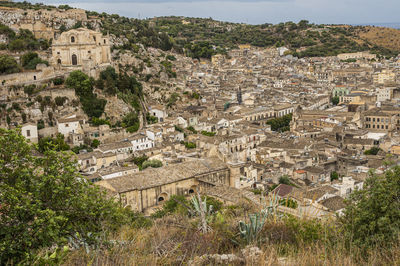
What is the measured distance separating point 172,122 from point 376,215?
31.2 m

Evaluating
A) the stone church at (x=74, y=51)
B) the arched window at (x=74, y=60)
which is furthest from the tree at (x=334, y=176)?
the arched window at (x=74, y=60)

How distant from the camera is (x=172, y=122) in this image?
40094 mm

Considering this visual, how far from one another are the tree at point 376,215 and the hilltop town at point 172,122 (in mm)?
3662

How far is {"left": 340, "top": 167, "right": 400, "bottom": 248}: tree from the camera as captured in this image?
879 cm

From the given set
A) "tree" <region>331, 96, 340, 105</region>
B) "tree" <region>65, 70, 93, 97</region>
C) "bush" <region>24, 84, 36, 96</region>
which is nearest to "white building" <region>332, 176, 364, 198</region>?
"tree" <region>65, 70, 93, 97</region>

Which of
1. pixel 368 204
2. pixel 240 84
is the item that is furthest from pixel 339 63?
pixel 368 204

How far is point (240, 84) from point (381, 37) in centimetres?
7241

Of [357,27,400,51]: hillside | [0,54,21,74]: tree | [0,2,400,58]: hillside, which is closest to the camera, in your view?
[0,54,21,74]: tree

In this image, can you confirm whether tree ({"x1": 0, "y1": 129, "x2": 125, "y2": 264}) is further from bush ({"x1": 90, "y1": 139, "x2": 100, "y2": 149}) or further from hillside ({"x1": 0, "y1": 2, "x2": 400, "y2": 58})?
hillside ({"x1": 0, "y1": 2, "x2": 400, "y2": 58})

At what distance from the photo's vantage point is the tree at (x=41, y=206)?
7419 millimetres

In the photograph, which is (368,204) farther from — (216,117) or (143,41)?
(143,41)

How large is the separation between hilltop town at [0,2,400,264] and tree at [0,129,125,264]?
5.01 metres

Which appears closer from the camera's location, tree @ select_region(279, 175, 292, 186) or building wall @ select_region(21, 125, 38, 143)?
tree @ select_region(279, 175, 292, 186)

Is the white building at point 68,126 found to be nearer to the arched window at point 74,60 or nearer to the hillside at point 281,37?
the arched window at point 74,60
